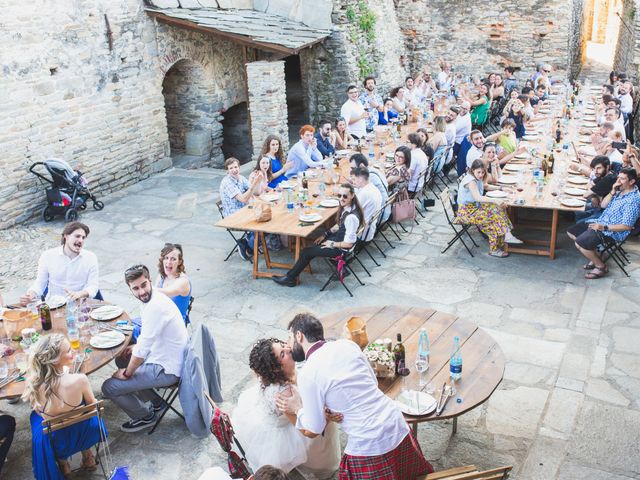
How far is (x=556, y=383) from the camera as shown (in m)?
5.64

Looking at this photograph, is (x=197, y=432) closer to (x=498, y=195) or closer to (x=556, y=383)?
(x=556, y=383)

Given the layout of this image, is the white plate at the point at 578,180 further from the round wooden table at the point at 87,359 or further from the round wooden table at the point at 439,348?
the round wooden table at the point at 87,359

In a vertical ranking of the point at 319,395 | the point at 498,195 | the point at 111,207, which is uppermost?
the point at 319,395

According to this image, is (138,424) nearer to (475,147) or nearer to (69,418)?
(69,418)

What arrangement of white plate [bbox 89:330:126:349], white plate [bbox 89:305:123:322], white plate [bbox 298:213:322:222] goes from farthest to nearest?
white plate [bbox 298:213:322:222] < white plate [bbox 89:305:123:322] < white plate [bbox 89:330:126:349]

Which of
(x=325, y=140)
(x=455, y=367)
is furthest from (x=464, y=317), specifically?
(x=325, y=140)

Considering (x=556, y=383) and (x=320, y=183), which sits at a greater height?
(x=320, y=183)

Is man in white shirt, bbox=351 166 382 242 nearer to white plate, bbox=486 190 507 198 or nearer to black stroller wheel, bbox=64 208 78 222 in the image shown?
white plate, bbox=486 190 507 198

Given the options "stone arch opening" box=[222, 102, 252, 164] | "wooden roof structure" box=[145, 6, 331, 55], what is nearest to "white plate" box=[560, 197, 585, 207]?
"wooden roof structure" box=[145, 6, 331, 55]

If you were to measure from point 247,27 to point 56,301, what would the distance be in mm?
8650

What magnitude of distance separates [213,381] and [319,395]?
192 centimetres

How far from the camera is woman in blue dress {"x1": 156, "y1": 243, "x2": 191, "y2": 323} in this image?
18.6ft

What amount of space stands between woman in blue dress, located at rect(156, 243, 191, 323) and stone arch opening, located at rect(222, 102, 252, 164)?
9.66 meters

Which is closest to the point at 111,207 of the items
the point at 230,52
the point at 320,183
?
the point at 320,183
